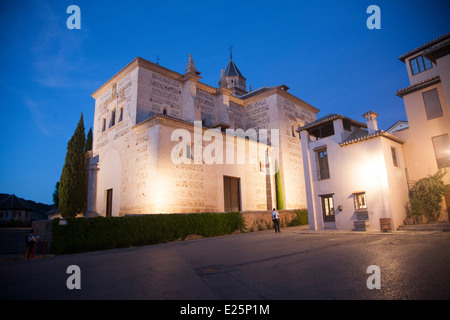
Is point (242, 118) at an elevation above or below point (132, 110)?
above

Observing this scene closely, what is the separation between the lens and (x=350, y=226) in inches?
579

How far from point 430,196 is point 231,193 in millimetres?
12868

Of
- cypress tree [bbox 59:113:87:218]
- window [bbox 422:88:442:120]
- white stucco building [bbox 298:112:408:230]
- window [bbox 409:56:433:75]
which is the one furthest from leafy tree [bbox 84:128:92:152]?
window [bbox 409:56:433:75]

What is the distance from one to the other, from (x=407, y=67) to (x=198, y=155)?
15843 millimetres

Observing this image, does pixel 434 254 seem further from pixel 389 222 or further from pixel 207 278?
pixel 389 222

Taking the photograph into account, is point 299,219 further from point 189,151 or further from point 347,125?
point 189,151

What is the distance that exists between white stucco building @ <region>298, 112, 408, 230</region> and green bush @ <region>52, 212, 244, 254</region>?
22.9 ft

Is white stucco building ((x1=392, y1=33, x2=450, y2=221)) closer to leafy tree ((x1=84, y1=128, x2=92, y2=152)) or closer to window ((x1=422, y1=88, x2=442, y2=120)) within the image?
window ((x1=422, y1=88, x2=442, y2=120))

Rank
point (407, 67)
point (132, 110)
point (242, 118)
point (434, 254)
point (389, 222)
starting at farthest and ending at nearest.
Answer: point (242, 118), point (132, 110), point (407, 67), point (389, 222), point (434, 254)

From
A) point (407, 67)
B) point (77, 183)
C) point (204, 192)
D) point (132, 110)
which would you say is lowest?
point (204, 192)

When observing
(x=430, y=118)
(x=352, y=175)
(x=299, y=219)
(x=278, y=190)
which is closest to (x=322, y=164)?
(x=352, y=175)

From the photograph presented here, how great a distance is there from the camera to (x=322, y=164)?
16.9 metres

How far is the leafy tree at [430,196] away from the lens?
13.9 metres

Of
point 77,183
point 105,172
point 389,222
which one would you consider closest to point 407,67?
point 389,222
